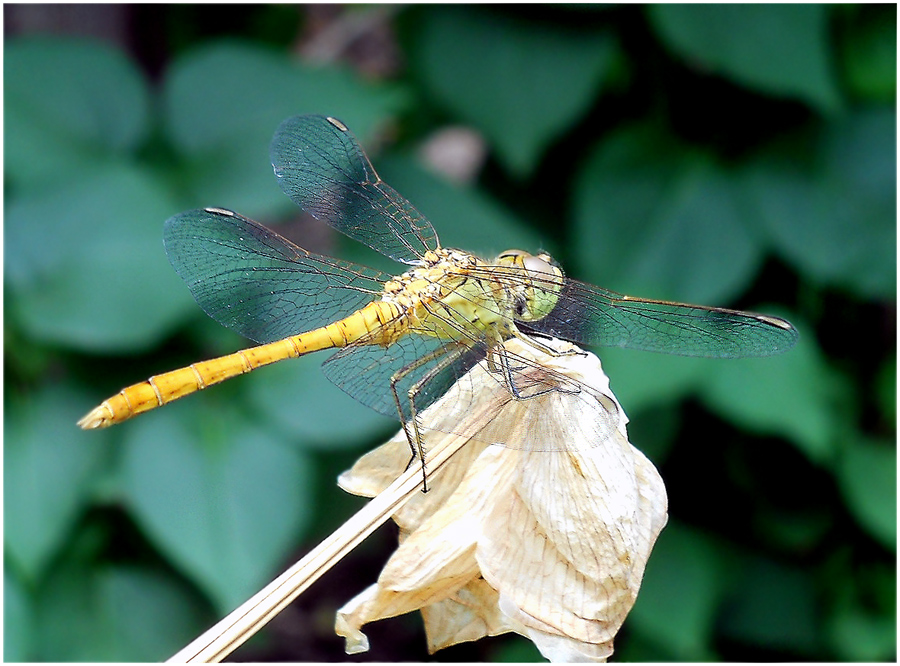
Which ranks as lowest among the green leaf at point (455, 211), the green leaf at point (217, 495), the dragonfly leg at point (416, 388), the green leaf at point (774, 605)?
the green leaf at point (774, 605)

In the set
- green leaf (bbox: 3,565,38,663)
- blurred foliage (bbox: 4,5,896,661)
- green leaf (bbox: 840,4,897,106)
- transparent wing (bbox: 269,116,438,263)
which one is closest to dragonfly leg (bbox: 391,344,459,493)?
transparent wing (bbox: 269,116,438,263)

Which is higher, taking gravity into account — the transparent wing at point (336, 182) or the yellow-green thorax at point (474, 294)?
the transparent wing at point (336, 182)

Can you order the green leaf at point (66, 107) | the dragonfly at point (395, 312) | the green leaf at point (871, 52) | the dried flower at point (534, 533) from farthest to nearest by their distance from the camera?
the green leaf at point (871, 52) → the green leaf at point (66, 107) → the dragonfly at point (395, 312) → the dried flower at point (534, 533)

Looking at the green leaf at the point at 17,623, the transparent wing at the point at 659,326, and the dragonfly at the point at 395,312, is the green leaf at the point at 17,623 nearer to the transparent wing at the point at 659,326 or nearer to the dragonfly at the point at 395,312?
the dragonfly at the point at 395,312

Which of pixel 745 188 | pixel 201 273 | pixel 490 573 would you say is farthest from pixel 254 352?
pixel 745 188

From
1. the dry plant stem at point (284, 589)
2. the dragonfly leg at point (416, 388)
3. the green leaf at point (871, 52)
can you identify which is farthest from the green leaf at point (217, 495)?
the green leaf at point (871, 52)

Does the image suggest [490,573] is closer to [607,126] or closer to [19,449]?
[19,449]

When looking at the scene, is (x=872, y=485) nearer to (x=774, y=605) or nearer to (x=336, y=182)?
(x=774, y=605)
